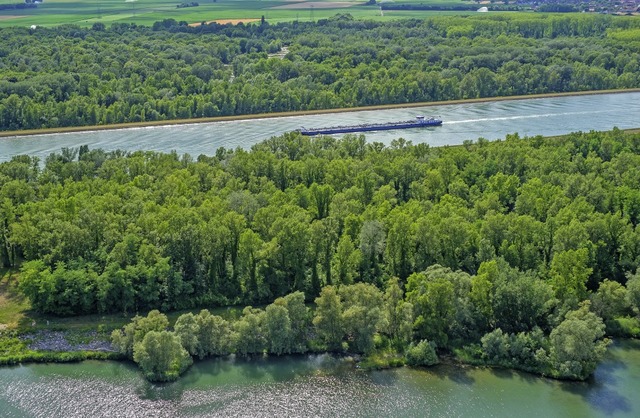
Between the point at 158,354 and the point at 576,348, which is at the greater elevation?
the point at 158,354

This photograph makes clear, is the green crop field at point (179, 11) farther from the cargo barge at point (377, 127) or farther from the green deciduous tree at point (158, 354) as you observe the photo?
the green deciduous tree at point (158, 354)

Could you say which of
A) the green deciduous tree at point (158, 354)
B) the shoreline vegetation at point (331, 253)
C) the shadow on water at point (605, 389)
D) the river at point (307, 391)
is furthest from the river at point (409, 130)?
the shadow on water at point (605, 389)

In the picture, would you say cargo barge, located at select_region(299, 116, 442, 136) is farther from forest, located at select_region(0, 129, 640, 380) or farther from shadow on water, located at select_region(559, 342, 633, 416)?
shadow on water, located at select_region(559, 342, 633, 416)

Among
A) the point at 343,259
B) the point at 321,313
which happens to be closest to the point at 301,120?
the point at 343,259

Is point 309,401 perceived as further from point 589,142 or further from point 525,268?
point 589,142

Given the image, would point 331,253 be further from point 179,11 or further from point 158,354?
point 179,11

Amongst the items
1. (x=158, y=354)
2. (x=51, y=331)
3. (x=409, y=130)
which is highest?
(x=409, y=130)

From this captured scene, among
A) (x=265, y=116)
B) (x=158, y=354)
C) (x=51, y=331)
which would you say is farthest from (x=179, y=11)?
(x=158, y=354)
